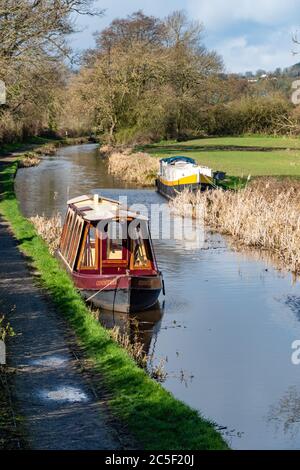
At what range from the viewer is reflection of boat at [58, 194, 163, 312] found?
14.7 meters

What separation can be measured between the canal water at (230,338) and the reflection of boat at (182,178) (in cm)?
712

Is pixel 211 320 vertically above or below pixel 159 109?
below

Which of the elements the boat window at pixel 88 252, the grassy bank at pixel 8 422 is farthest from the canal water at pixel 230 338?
the grassy bank at pixel 8 422

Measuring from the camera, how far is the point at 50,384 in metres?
9.40

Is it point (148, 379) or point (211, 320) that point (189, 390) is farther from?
point (211, 320)

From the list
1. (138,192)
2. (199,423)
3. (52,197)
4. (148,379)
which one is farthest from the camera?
(138,192)

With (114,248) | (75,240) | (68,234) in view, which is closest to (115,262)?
(114,248)

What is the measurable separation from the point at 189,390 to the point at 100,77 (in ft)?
160

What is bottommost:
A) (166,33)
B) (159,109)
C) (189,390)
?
(189,390)

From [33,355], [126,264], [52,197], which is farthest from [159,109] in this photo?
[33,355]

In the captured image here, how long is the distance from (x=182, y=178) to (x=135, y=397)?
76.1 feet

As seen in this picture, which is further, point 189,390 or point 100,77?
point 100,77

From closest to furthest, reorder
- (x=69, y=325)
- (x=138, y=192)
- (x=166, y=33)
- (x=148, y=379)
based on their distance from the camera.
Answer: (x=148, y=379)
(x=69, y=325)
(x=138, y=192)
(x=166, y=33)
